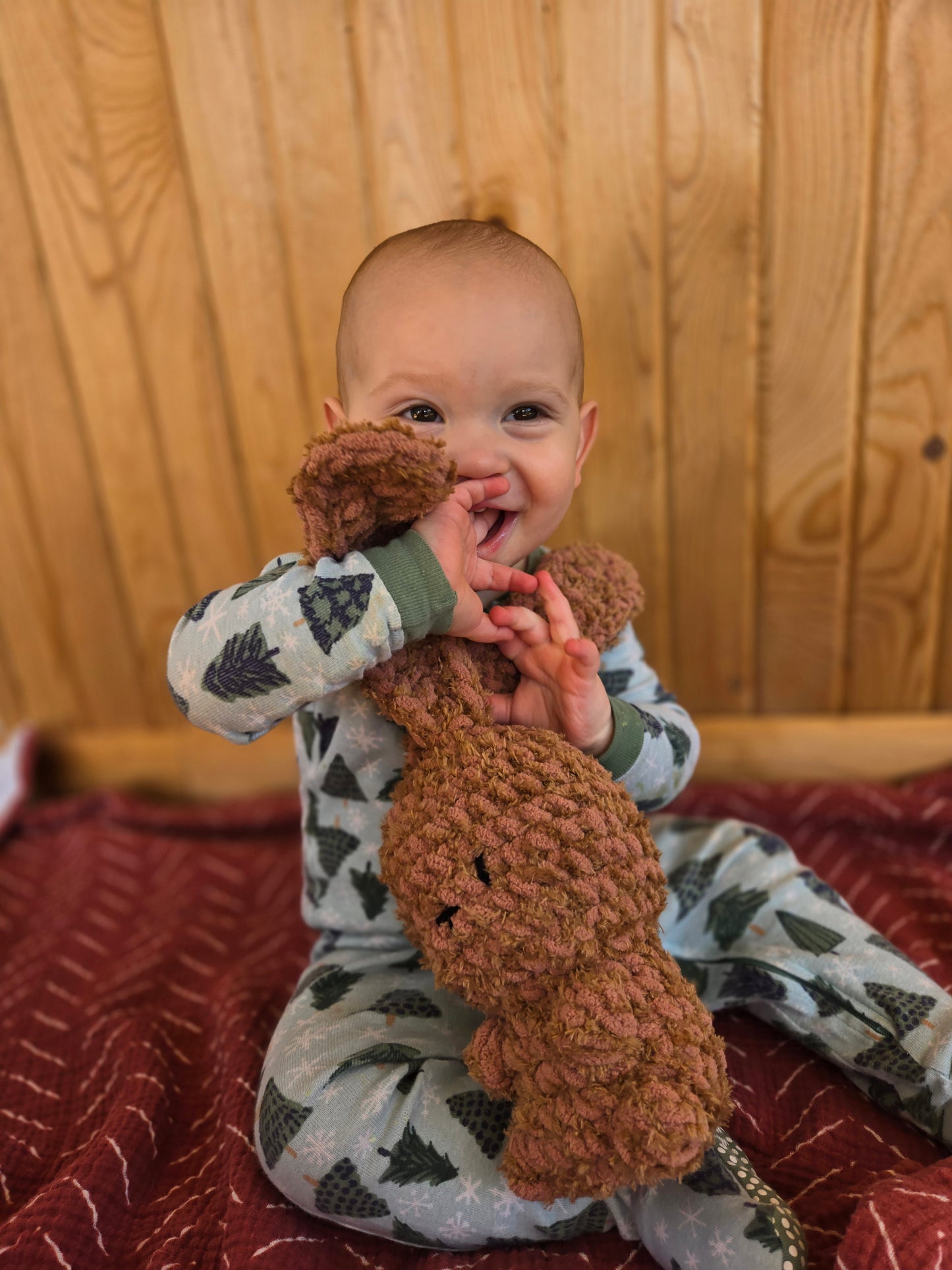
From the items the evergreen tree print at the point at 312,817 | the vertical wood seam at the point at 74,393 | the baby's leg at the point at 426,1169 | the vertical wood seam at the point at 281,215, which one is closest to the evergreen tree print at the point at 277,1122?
the baby's leg at the point at 426,1169

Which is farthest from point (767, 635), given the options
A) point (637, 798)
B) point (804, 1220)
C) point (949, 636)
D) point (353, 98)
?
point (353, 98)

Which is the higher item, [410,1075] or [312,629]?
[312,629]

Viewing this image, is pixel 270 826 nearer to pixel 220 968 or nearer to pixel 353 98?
pixel 220 968

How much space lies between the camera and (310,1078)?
759 millimetres

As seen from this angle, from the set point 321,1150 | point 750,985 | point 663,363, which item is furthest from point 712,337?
point 321,1150

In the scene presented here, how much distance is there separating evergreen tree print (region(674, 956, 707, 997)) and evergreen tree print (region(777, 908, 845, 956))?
9 centimetres

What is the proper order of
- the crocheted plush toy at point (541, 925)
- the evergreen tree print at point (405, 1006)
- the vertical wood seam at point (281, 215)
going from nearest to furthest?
1. the crocheted plush toy at point (541, 925)
2. the evergreen tree print at point (405, 1006)
3. the vertical wood seam at point (281, 215)

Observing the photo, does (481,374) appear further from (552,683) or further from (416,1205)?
(416,1205)

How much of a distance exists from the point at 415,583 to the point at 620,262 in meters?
0.60

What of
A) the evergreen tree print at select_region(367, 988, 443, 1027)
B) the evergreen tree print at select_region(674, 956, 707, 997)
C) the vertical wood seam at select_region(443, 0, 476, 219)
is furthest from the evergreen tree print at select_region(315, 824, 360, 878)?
the vertical wood seam at select_region(443, 0, 476, 219)

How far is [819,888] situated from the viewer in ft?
3.05

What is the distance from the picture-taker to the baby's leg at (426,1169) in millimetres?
681

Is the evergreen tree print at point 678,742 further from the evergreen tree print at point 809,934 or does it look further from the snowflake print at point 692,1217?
the snowflake print at point 692,1217

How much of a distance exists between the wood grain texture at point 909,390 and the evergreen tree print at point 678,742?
1.59ft
